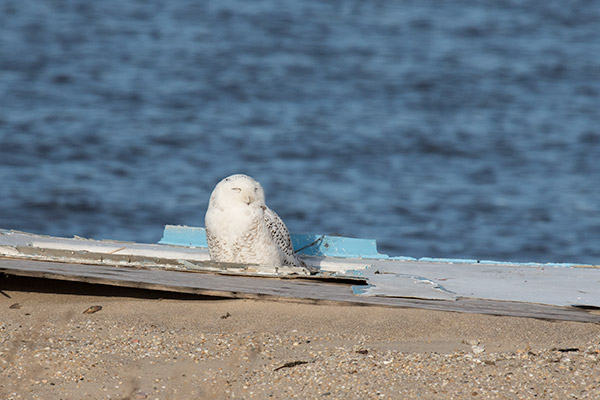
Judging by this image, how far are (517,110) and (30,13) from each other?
12281 mm

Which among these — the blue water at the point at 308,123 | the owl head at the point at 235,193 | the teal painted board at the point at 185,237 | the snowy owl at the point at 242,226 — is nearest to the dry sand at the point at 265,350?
the snowy owl at the point at 242,226

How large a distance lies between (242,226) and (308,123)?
33.8ft

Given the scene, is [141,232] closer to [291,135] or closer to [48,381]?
[291,135]

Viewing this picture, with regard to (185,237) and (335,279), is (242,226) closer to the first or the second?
(335,279)

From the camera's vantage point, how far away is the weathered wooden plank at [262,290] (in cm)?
480

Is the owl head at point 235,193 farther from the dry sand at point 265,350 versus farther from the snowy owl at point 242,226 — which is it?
the dry sand at point 265,350

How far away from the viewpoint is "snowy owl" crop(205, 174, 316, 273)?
5.18 meters

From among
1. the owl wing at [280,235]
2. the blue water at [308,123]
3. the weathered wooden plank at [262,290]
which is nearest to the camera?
the weathered wooden plank at [262,290]

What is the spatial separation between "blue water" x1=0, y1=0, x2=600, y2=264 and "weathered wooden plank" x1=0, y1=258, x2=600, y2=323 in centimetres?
647

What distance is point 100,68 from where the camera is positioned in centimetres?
1803

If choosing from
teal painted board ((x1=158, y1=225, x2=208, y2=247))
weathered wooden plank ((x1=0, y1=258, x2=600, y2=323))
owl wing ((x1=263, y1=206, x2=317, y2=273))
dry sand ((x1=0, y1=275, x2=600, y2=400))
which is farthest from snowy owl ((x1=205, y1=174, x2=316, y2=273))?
teal painted board ((x1=158, y1=225, x2=208, y2=247))

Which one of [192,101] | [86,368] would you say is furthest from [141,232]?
[86,368]

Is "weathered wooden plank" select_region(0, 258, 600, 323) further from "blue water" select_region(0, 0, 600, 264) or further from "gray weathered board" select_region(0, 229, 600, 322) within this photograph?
"blue water" select_region(0, 0, 600, 264)

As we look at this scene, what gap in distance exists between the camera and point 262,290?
488 centimetres
